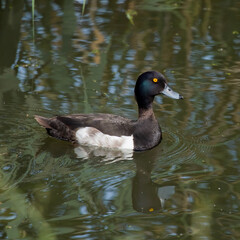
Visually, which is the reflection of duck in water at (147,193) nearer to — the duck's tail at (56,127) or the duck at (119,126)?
the duck at (119,126)

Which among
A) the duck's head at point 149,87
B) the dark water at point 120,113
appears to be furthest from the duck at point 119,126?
the dark water at point 120,113

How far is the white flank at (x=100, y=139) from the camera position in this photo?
8.46 meters

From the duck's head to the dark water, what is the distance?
49 centimetres

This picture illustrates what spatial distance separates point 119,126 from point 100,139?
303mm

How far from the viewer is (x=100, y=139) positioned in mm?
8531

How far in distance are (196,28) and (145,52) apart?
5.33 feet

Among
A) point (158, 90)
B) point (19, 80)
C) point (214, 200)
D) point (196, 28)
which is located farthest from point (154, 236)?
point (196, 28)

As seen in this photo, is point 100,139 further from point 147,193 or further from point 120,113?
point 147,193

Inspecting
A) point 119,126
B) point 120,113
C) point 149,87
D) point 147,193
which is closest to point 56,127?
point 119,126

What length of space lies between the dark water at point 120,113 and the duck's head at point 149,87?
1.62 ft

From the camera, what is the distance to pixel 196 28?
12.5 m

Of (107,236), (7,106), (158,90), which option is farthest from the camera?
(7,106)

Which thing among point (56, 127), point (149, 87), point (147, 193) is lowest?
point (147, 193)

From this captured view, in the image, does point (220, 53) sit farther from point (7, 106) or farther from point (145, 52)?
point (7, 106)
